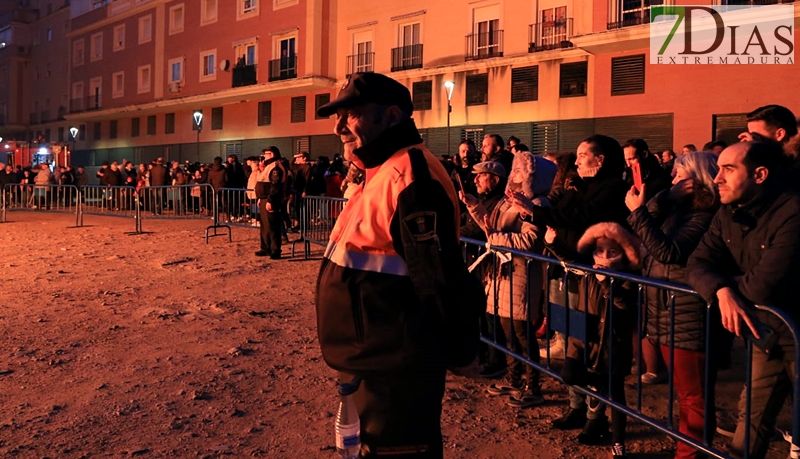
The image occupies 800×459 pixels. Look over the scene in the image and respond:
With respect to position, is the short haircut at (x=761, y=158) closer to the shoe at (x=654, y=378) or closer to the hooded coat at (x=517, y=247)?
the hooded coat at (x=517, y=247)

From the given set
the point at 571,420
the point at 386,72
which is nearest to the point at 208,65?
the point at 386,72

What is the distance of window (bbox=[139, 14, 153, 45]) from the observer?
40.3 m

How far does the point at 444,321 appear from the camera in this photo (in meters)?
2.33

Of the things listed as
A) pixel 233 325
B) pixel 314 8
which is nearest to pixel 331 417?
pixel 233 325

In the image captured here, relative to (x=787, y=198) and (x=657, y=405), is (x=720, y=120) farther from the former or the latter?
(x=787, y=198)

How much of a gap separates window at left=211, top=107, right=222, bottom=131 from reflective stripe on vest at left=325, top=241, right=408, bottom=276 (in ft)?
116

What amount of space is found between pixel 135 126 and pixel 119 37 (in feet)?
18.9

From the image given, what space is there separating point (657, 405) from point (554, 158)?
8.17ft

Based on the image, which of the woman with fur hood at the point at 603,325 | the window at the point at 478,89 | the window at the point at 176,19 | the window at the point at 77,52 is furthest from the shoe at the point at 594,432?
the window at the point at 77,52

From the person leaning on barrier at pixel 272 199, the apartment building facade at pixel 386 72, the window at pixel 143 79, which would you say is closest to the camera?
the person leaning on barrier at pixel 272 199

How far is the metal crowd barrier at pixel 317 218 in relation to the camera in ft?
35.7

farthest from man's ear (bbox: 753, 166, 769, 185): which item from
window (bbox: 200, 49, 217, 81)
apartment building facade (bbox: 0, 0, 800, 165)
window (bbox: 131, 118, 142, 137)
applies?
window (bbox: 131, 118, 142, 137)

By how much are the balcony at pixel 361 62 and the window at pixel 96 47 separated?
21694 millimetres

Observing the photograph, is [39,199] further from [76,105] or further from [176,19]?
[76,105]
